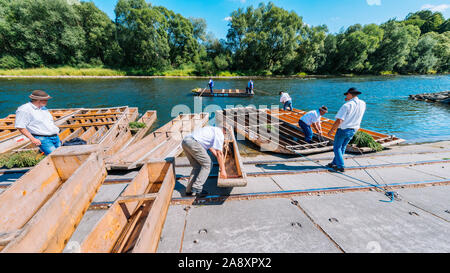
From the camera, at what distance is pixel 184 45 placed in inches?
2025

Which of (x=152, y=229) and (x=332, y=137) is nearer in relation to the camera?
(x=152, y=229)

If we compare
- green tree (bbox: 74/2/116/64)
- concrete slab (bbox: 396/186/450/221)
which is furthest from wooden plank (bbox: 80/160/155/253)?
green tree (bbox: 74/2/116/64)

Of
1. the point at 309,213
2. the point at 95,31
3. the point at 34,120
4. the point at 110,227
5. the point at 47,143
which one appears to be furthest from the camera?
the point at 95,31

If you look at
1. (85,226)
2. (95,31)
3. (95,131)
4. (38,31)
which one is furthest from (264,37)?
(38,31)

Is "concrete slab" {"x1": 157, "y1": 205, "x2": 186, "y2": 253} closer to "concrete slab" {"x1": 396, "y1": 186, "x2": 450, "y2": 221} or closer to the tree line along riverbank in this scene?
"concrete slab" {"x1": 396, "y1": 186, "x2": 450, "y2": 221}

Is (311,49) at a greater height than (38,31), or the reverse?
(38,31)

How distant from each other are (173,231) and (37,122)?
415 centimetres

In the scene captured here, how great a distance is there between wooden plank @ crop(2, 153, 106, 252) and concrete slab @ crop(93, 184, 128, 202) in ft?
3.44

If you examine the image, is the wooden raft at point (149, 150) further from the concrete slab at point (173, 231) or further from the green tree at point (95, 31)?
the green tree at point (95, 31)

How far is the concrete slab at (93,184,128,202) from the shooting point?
3.65 metres

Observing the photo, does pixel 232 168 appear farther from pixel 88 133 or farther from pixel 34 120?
pixel 88 133

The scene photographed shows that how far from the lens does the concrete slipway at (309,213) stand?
2648 mm

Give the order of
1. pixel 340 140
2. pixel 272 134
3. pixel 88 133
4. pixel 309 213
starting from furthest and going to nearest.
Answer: pixel 272 134
pixel 88 133
pixel 340 140
pixel 309 213
